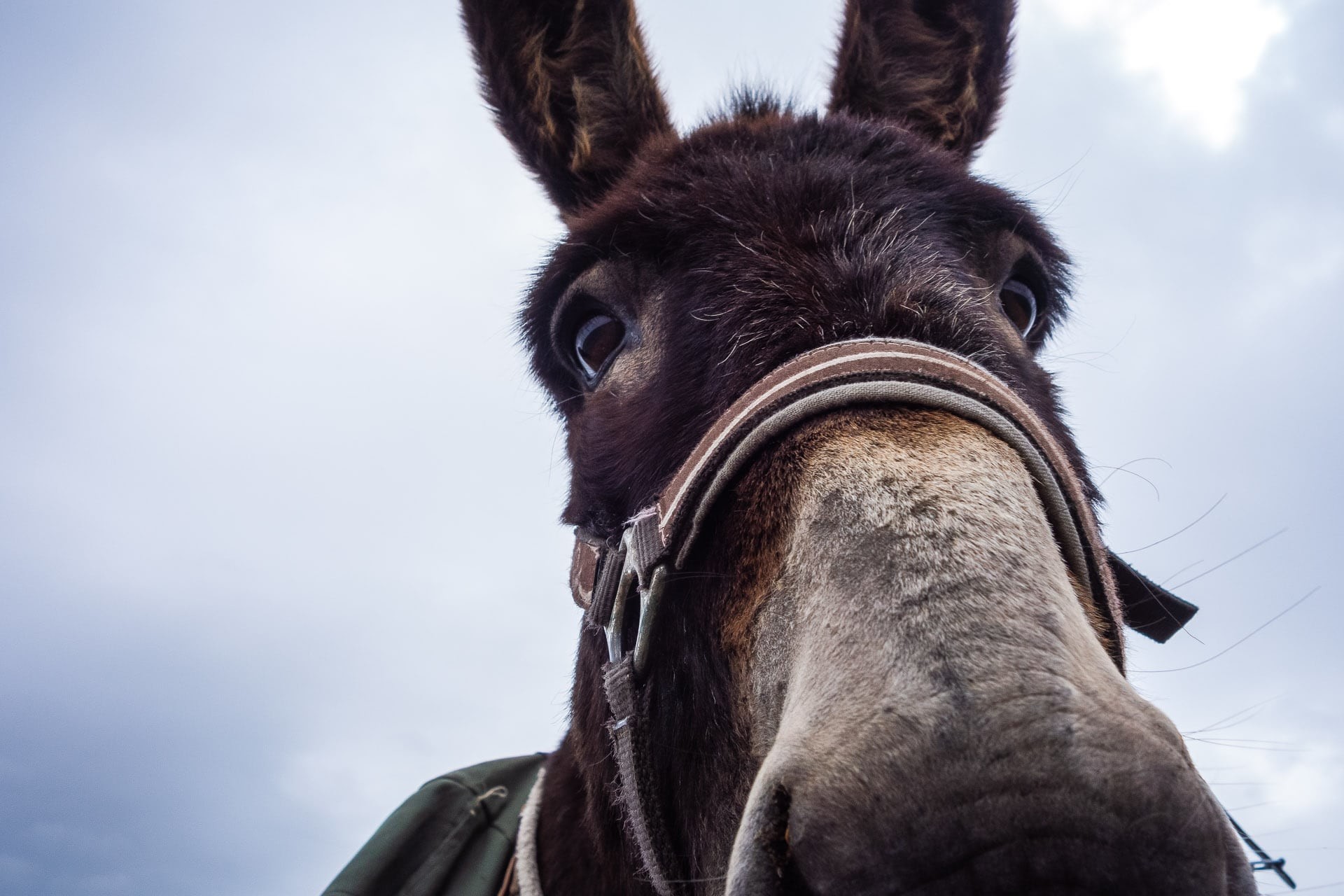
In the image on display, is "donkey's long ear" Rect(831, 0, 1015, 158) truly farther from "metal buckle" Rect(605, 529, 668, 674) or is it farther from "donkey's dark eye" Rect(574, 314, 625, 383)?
"metal buckle" Rect(605, 529, 668, 674)

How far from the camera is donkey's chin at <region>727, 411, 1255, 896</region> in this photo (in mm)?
922

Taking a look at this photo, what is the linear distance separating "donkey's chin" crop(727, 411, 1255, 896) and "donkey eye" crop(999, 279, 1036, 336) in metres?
1.20

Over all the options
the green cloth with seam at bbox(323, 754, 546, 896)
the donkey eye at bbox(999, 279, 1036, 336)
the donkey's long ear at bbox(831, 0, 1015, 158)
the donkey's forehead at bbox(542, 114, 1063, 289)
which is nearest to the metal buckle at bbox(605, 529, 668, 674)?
the donkey's forehead at bbox(542, 114, 1063, 289)

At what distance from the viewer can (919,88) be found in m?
3.10

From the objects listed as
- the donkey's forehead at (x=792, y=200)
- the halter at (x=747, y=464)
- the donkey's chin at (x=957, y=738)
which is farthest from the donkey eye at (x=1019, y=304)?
the donkey's chin at (x=957, y=738)

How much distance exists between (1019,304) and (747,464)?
1.26 meters

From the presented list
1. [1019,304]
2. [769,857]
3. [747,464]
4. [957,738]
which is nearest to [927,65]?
[1019,304]

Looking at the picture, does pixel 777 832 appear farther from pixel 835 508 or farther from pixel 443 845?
pixel 443 845

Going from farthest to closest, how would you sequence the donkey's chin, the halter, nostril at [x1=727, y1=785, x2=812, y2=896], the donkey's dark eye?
1. the donkey's dark eye
2. the halter
3. nostril at [x1=727, y1=785, x2=812, y2=896]
4. the donkey's chin

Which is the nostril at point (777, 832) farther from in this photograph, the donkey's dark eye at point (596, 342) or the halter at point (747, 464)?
the donkey's dark eye at point (596, 342)

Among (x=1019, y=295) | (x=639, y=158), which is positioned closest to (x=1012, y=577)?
(x=1019, y=295)

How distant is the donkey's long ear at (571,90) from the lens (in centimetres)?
286

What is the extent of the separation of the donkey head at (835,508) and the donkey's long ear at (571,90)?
1cm

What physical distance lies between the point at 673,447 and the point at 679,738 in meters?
0.60
